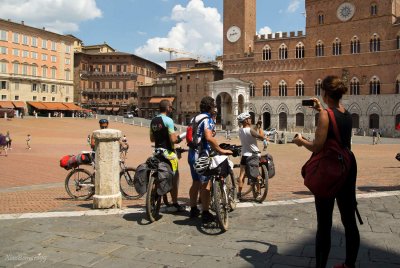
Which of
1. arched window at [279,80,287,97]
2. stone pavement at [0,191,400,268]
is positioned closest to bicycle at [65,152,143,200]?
stone pavement at [0,191,400,268]

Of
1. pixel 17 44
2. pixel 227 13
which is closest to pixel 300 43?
pixel 227 13

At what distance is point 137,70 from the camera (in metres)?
80.4

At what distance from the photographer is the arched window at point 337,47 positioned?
1909 inches

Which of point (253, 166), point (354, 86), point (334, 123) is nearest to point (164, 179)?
point (253, 166)

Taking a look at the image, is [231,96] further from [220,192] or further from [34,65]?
[220,192]

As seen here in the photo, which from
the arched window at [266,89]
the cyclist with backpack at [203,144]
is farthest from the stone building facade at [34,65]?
the cyclist with backpack at [203,144]

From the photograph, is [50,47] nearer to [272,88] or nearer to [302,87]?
[272,88]

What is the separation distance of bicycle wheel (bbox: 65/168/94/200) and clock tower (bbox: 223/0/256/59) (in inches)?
2018

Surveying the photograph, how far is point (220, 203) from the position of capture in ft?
17.2

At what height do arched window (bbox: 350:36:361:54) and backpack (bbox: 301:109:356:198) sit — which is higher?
arched window (bbox: 350:36:361:54)

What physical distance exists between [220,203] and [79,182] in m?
3.75

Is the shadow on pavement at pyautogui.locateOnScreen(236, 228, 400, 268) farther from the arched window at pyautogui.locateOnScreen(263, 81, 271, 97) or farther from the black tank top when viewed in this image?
the arched window at pyautogui.locateOnScreen(263, 81, 271, 97)

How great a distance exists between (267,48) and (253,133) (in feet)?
163

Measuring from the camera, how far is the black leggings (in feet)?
11.9
